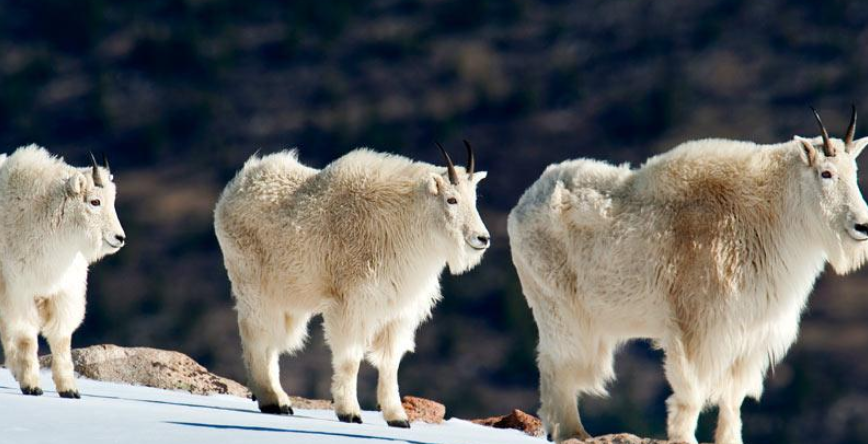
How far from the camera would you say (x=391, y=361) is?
38.4ft

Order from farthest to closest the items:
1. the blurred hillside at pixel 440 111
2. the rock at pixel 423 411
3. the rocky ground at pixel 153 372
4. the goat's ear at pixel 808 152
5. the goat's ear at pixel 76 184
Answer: the blurred hillside at pixel 440 111 → the rocky ground at pixel 153 372 → the rock at pixel 423 411 → the goat's ear at pixel 76 184 → the goat's ear at pixel 808 152

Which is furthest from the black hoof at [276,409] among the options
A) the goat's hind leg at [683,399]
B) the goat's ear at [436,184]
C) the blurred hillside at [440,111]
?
the blurred hillside at [440,111]

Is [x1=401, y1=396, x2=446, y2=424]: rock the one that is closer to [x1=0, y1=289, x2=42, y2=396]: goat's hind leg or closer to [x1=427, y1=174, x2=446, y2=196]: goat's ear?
[x1=427, y1=174, x2=446, y2=196]: goat's ear

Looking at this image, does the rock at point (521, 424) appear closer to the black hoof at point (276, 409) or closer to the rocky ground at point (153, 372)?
the rocky ground at point (153, 372)

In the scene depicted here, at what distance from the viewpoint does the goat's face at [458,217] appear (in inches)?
461

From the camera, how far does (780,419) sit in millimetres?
36250

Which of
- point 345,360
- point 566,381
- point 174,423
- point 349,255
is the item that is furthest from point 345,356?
point 174,423

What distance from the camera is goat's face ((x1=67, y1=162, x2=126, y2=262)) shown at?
454 inches

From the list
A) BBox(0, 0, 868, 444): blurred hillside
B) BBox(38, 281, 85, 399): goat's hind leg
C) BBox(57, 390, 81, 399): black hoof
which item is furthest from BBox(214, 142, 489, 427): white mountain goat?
BBox(0, 0, 868, 444): blurred hillside

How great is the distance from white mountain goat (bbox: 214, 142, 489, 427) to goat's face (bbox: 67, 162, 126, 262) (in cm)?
104

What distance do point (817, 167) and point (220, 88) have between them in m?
44.7

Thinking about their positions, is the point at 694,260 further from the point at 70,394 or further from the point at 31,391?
the point at 31,391

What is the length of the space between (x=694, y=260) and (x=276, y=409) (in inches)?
133

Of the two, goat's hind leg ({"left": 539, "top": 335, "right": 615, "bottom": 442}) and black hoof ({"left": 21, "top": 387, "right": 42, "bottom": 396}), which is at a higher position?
goat's hind leg ({"left": 539, "top": 335, "right": 615, "bottom": 442})
